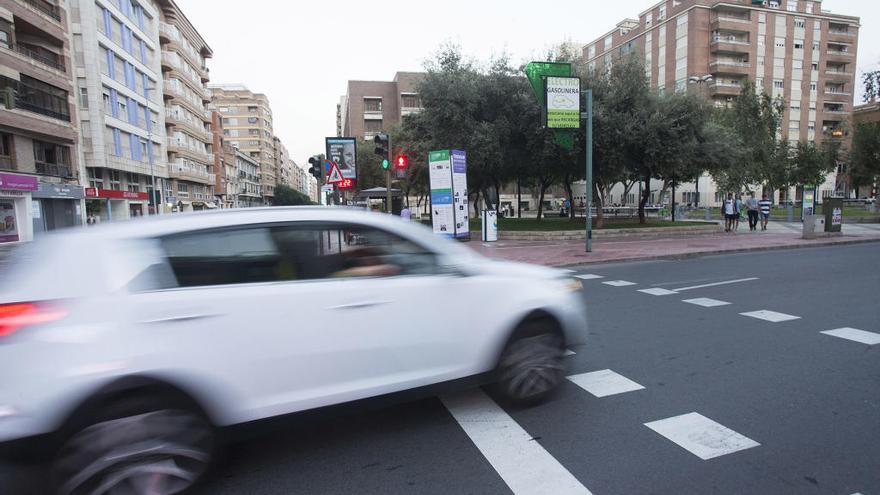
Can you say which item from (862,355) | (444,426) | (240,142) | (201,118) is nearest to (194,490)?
(444,426)

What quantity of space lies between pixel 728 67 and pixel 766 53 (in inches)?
308

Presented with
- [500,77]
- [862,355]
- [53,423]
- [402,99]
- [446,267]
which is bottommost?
[862,355]

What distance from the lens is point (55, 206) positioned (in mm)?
30891

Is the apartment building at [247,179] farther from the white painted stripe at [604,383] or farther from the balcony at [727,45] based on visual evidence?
the white painted stripe at [604,383]

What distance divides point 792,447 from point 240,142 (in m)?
111

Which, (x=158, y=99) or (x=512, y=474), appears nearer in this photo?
(x=512, y=474)

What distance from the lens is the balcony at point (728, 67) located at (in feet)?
186

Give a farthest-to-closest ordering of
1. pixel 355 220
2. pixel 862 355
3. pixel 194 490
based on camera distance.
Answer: pixel 862 355 → pixel 355 220 → pixel 194 490

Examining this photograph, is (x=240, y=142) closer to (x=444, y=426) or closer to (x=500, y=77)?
(x=500, y=77)

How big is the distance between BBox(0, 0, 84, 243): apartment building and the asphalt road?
31.2m

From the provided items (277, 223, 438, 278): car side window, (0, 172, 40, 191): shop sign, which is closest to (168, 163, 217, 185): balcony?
(0, 172, 40, 191): shop sign

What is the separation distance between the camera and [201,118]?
58750 millimetres

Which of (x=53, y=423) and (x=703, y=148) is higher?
(x=703, y=148)

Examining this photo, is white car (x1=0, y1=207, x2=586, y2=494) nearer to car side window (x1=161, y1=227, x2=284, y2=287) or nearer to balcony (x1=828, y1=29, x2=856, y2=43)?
car side window (x1=161, y1=227, x2=284, y2=287)
